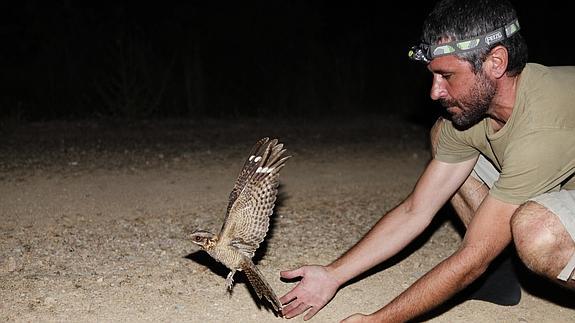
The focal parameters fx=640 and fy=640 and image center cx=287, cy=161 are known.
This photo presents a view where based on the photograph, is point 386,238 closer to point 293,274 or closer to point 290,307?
point 293,274

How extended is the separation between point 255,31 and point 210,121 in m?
4.65

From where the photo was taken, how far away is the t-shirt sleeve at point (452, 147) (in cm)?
363

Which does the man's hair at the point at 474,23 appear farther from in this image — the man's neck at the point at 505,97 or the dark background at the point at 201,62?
the dark background at the point at 201,62

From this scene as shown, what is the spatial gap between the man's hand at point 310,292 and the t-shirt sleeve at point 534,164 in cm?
112

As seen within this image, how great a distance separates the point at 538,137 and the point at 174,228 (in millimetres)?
2993

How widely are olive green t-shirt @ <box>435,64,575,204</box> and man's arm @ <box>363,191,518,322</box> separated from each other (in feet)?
0.34

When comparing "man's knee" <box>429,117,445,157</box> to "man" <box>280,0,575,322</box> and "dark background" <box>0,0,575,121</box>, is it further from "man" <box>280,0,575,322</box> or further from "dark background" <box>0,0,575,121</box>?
"dark background" <box>0,0,575,121</box>

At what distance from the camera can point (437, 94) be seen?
308 cm

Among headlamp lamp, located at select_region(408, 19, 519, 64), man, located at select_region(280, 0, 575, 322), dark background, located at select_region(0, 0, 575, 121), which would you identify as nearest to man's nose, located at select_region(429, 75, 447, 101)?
man, located at select_region(280, 0, 575, 322)

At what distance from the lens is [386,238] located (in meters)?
3.78

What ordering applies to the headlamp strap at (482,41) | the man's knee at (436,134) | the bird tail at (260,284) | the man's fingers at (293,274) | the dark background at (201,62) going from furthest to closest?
1. the dark background at (201,62)
2. the man's knee at (436,134)
3. the man's fingers at (293,274)
4. the bird tail at (260,284)
5. the headlamp strap at (482,41)

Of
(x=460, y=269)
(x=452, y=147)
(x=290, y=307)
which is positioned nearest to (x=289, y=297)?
(x=290, y=307)

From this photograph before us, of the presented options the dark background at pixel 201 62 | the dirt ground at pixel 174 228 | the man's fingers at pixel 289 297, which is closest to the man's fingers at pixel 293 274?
the man's fingers at pixel 289 297

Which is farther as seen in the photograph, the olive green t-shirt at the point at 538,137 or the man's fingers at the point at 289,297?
A: the man's fingers at the point at 289,297
